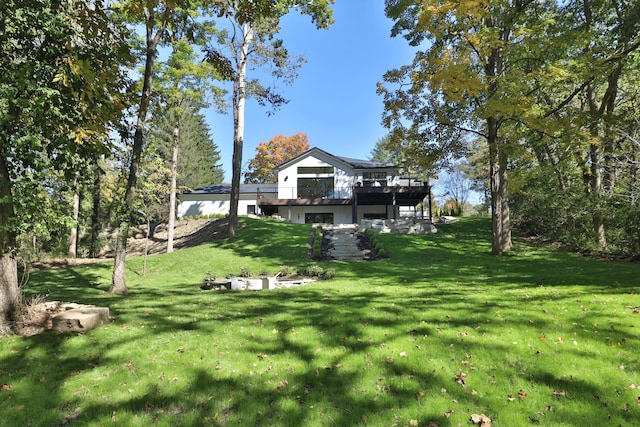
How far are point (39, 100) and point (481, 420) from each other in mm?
6967

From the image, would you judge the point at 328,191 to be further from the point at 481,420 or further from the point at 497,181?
the point at 481,420

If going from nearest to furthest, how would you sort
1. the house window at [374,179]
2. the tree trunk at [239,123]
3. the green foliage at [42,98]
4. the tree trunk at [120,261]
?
the green foliage at [42,98] → the tree trunk at [120,261] → the tree trunk at [239,123] → the house window at [374,179]

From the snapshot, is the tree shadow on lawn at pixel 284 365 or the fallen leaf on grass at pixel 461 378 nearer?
the tree shadow on lawn at pixel 284 365

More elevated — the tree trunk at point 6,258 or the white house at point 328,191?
the white house at point 328,191

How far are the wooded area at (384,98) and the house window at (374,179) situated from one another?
33.4 feet

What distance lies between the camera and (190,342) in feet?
17.7

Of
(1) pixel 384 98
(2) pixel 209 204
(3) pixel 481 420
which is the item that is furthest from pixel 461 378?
(2) pixel 209 204

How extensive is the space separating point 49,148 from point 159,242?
73.7 ft

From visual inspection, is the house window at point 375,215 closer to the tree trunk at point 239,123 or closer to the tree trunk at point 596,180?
the tree trunk at point 239,123

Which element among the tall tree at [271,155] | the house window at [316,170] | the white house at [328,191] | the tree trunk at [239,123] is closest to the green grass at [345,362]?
the tree trunk at [239,123]

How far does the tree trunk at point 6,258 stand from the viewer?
5664 millimetres

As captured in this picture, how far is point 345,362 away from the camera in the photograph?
15.5 ft

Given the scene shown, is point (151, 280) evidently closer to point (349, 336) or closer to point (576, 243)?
point (349, 336)

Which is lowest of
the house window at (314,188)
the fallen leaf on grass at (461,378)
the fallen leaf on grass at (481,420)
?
the fallen leaf on grass at (481,420)
